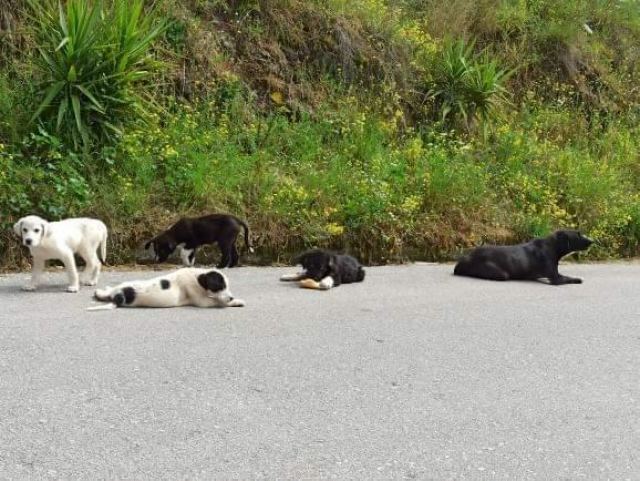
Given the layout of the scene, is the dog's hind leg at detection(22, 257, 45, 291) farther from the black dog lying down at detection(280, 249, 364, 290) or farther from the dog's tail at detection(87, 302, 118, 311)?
the black dog lying down at detection(280, 249, 364, 290)

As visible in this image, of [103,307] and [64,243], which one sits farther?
[64,243]

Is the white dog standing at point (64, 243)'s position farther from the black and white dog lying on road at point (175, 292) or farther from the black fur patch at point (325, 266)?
the black fur patch at point (325, 266)

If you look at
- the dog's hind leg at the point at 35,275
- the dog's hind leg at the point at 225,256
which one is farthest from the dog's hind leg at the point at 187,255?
the dog's hind leg at the point at 35,275

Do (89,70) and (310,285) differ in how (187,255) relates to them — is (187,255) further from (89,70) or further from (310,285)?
(89,70)

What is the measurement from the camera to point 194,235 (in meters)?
9.69

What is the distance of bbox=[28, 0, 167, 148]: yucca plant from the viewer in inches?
412

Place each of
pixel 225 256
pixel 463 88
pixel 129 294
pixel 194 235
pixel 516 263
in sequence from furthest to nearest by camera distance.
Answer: pixel 463 88 → pixel 516 263 → pixel 225 256 → pixel 194 235 → pixel 129 294

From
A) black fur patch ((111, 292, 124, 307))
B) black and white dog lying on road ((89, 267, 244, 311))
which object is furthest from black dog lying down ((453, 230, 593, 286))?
black fur patch ((111, 292, 124, 307))

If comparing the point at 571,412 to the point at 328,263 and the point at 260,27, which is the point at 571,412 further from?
the point at 260,27

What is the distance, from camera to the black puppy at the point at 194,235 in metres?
9.61

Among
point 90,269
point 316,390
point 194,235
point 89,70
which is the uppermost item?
point 89,70

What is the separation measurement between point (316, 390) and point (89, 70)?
22.3 ft

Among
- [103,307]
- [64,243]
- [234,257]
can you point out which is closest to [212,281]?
[103,307]

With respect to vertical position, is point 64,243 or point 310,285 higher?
point 64,243
